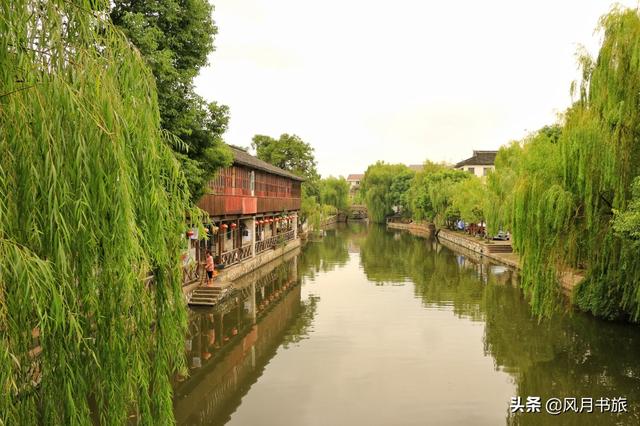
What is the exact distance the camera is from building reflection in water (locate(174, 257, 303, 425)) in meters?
10.1

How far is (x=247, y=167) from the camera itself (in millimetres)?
26812

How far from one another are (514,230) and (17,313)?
14.3 metres

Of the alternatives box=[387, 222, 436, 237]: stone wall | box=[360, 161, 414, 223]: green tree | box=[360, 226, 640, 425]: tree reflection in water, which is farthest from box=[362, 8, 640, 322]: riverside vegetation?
box=[360, 161, 414, 223]: green tree

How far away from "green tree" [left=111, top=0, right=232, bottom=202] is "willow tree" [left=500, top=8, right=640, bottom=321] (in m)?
9.96

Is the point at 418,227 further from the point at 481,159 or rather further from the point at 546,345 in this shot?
the point at 546,345

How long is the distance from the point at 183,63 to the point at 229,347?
8.71 meters

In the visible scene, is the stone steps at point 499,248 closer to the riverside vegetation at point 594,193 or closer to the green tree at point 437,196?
the green tree at point 437,196

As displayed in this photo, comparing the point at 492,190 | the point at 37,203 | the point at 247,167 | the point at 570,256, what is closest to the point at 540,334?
the point at 570,256

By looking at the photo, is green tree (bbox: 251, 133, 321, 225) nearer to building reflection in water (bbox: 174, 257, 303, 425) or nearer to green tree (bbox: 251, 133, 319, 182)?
green tree (bbox: 251, 133, 319, 182)

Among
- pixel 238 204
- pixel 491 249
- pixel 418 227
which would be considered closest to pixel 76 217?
pixel 238 204

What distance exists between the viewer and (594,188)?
12961 mm

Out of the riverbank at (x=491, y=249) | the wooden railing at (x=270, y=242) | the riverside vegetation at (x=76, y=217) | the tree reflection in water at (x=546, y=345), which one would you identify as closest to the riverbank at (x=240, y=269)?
the wooden railing at (x=270, y=242)

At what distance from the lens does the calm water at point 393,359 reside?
32.3ft

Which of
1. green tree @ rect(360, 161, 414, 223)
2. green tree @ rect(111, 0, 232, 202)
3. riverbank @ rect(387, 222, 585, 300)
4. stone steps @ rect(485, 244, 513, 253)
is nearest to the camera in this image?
green tree @ rect(111, 0, 232, 202)
